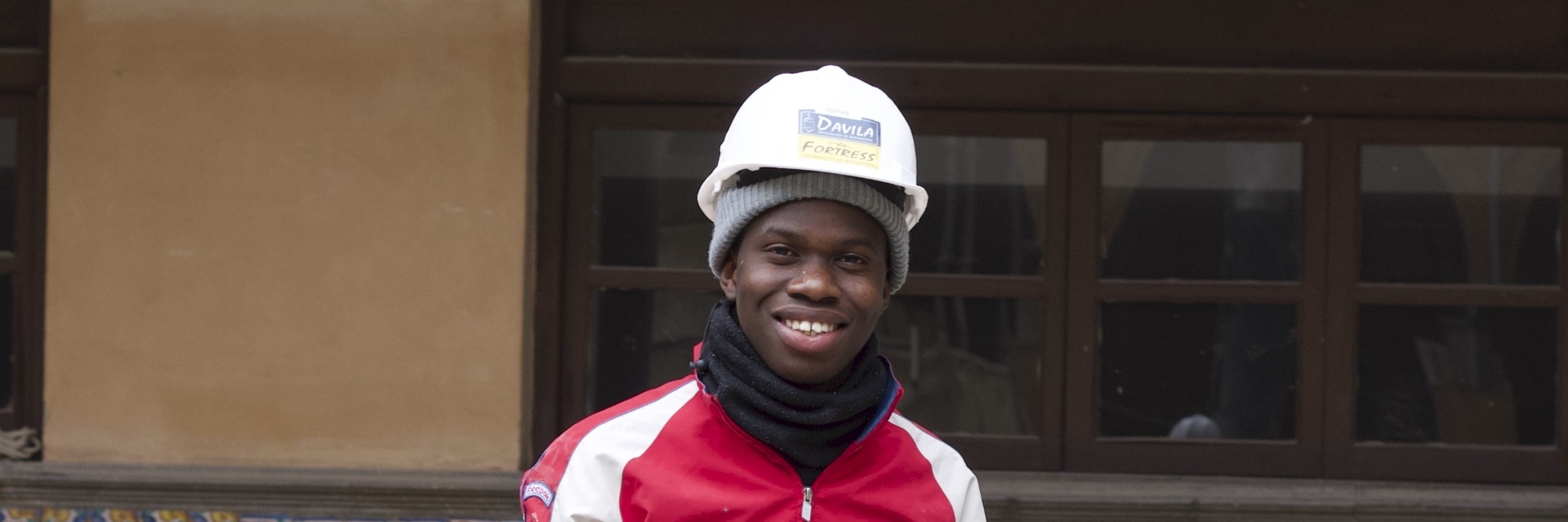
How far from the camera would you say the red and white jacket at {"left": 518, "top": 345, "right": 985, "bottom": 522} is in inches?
68.7

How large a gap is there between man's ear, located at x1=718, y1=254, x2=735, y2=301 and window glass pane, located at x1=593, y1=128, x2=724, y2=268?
2.23m

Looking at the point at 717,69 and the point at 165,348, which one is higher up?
the point at 717,69

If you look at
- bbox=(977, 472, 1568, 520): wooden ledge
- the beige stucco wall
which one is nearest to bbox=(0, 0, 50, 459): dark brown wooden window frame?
the beige stucco wall

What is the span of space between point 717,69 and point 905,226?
2283mm

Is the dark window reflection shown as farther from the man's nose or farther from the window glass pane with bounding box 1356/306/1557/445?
the window glass pane with bounding box 1356/306/1557/445

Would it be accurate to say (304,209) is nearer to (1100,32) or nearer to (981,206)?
(981,206)

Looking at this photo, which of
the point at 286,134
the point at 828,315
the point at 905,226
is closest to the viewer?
the point at 828,315

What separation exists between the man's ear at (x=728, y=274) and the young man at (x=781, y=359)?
0.02 metres

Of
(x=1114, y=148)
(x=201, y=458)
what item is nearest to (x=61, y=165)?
(x=201, y=458)

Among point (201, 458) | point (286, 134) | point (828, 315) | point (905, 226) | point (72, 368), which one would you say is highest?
point (286, 134)

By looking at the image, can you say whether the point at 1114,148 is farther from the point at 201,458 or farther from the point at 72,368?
the point at 72,368

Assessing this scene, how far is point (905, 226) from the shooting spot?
6.27ft

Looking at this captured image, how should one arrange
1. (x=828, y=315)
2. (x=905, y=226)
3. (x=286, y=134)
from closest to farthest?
1. (x=828, y=315)
2. (x=905, y=226)
3. (x=286, y=134)

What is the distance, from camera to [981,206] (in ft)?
13.7
